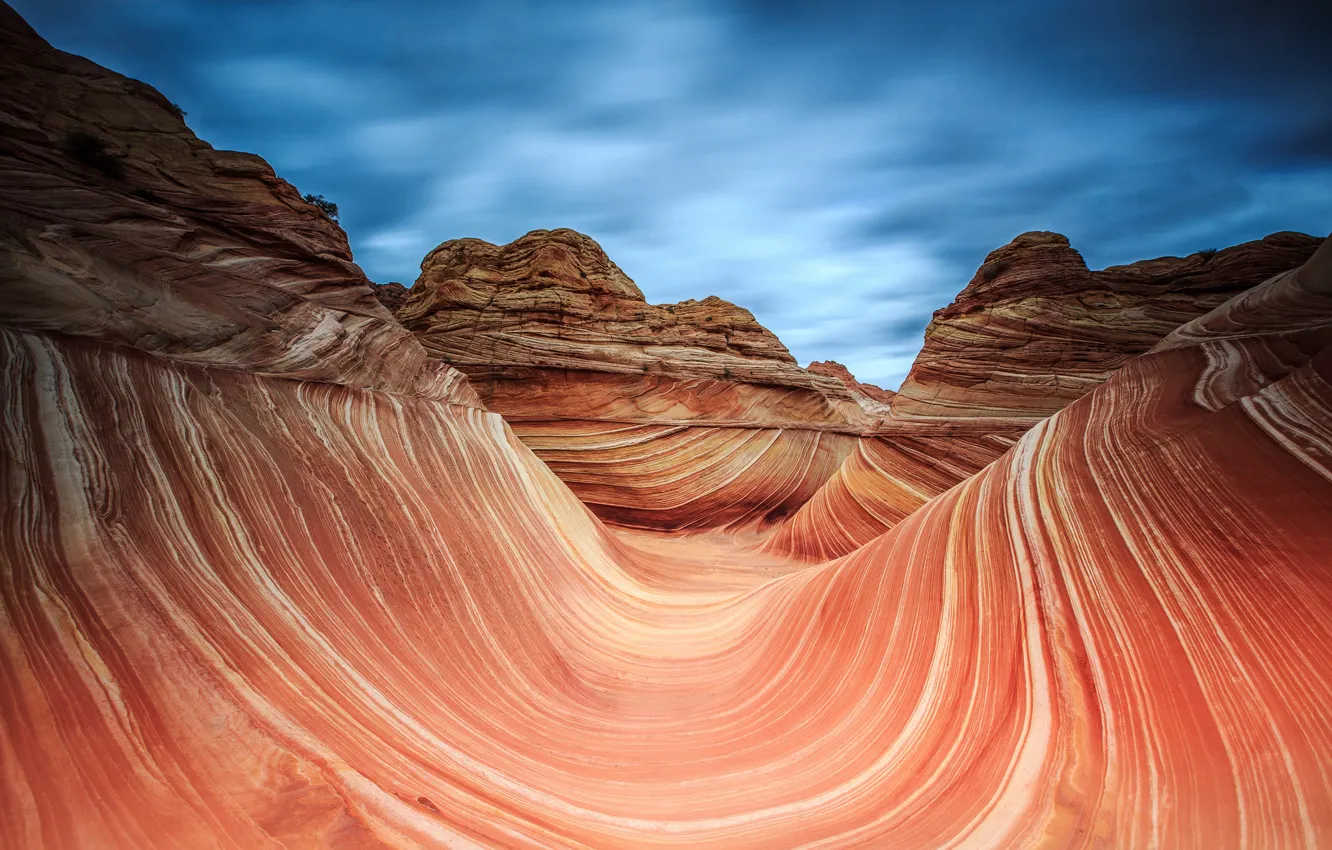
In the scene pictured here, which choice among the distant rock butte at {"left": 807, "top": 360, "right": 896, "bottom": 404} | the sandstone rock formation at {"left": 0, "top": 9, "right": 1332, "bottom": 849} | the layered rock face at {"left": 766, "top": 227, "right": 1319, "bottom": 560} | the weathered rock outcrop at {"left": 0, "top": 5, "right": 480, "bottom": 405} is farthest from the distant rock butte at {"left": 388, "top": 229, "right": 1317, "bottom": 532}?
the distant rock butte at {"left": 807, "top": 360, "right": 896, "bottom": 404}

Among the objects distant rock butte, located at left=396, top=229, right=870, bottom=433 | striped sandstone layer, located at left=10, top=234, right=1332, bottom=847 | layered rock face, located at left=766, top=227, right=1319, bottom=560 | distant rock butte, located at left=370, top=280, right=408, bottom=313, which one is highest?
distant rock butte, located at left=370, top=280, right=408, bottom=313

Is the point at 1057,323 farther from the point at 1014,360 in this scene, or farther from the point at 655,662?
the point at 655,662

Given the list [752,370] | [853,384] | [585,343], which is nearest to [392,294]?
[585,343]

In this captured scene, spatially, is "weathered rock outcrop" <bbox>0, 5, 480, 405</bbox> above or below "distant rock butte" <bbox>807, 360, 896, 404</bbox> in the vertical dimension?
below

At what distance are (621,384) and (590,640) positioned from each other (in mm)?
7480

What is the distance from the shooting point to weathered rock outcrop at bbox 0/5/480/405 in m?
2.87

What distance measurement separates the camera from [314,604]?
8.06 ft

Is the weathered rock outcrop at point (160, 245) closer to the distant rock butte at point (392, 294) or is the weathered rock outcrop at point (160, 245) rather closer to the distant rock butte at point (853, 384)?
the distant rock butte at point (392, 294)

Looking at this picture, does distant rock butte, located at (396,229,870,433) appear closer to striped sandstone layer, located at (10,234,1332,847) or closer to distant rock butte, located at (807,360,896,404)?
striped sandstone layer, located at (10,234,1332,847)

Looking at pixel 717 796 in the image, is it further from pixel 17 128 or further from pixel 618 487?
pixel 618 487

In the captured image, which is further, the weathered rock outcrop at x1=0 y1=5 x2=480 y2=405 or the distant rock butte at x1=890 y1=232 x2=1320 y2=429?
the distant rock butte at x1=890 y1=232 x2=1320 y2=429

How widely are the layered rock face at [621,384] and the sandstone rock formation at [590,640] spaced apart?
6539mm

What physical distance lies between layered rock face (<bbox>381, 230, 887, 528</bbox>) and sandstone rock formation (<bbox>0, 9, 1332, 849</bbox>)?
21.5ft

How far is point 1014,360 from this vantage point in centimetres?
862
